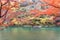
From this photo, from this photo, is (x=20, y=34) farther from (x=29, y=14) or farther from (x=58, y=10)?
(x=58, y=10)

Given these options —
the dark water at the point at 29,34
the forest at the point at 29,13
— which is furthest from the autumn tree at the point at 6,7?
the dark water at the point at 29,34

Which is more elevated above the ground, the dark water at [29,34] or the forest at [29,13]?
the forest at [29,13]

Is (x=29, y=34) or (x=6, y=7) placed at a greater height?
(x=6, y=7)

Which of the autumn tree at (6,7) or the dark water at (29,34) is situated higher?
the autumn tree at (6,7)

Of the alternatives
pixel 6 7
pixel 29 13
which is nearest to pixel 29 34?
pixel 29 13

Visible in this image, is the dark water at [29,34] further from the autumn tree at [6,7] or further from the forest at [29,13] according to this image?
the autumn tree at [6,7]

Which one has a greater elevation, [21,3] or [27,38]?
[21,3]

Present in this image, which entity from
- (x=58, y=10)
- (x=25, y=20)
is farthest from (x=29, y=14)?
(x=58, y=10)

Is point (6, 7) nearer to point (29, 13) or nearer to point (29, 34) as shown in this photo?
point (29, 13)
